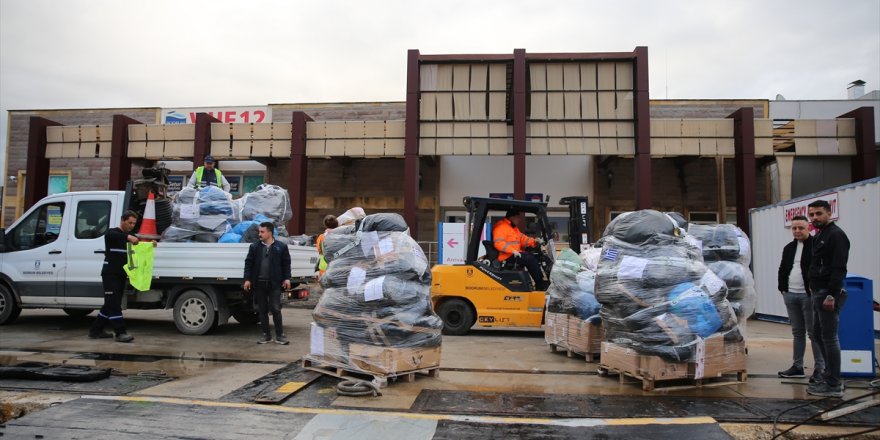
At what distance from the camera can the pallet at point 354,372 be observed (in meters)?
5.36

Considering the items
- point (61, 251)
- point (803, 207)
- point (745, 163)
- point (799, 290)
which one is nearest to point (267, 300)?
point (61, 251)

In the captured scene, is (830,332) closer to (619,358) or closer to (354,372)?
(619,358)

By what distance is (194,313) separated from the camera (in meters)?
8.49

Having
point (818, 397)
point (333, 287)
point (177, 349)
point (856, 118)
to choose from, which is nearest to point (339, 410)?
point (333, 287)

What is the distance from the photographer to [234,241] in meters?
8.48

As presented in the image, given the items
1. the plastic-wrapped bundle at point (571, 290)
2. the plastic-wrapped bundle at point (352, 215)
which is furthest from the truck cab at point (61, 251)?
the plastic-wrapped bundle at point (571, 290)

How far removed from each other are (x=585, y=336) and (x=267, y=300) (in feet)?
14.6

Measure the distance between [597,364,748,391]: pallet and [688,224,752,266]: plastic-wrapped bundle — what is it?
71.5 inches

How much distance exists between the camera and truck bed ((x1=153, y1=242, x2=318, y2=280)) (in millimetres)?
8047

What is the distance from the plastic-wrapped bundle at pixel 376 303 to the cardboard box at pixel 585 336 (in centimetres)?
207

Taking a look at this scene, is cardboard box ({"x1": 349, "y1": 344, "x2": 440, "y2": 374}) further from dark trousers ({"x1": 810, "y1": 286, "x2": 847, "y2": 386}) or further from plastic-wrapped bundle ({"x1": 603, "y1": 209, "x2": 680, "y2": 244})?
dark trousers ({"x1": 810, "y1": 286, "x2": 847, "y2": 386})

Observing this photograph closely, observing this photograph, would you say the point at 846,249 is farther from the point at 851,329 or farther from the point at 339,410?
the point at 339,410

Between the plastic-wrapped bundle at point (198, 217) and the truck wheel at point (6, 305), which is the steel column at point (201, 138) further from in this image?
the plastic-wrapped bundle at point (198, 217)

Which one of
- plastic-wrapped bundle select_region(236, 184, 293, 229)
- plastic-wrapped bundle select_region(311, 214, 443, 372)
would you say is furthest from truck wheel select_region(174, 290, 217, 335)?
plastic-wrapped bundle select_region(311, 214, 443, 372)
